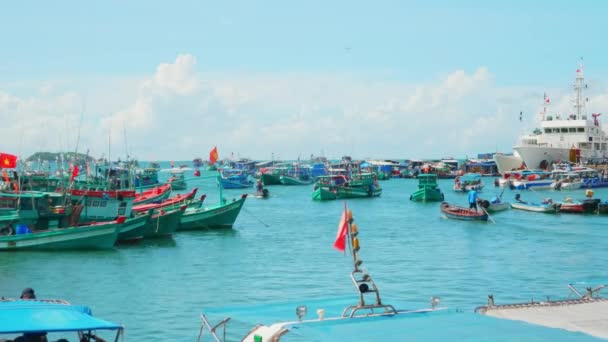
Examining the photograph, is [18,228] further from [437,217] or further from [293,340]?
[437,217]

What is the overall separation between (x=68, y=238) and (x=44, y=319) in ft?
74.7

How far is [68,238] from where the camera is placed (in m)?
31.9

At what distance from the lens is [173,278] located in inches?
1061

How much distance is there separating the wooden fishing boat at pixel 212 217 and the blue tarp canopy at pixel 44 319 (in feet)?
105

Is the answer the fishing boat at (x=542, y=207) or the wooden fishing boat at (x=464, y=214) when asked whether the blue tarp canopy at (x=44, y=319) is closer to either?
the wooden fishing boat at (x=464, y=214)

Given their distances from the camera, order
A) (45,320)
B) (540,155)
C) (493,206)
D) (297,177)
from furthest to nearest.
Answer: (297,177) → (540,155) → (493,206) → (45,320)

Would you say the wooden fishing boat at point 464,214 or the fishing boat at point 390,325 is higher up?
the fishing boat at point 390,325

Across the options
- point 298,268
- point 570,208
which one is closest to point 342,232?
point 298,268

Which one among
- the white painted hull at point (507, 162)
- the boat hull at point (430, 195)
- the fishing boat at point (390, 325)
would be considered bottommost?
the boat hull at point (430, 195)

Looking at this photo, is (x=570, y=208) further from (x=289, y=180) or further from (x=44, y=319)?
(x=289, y=180)

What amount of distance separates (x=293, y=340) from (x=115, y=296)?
8489mm

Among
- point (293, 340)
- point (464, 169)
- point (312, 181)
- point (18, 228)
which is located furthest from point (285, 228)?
point (464, 169)

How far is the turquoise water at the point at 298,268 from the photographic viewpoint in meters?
22.3

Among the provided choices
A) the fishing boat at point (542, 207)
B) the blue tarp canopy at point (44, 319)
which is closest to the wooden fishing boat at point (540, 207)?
the fishing boat at point (542, 207)
